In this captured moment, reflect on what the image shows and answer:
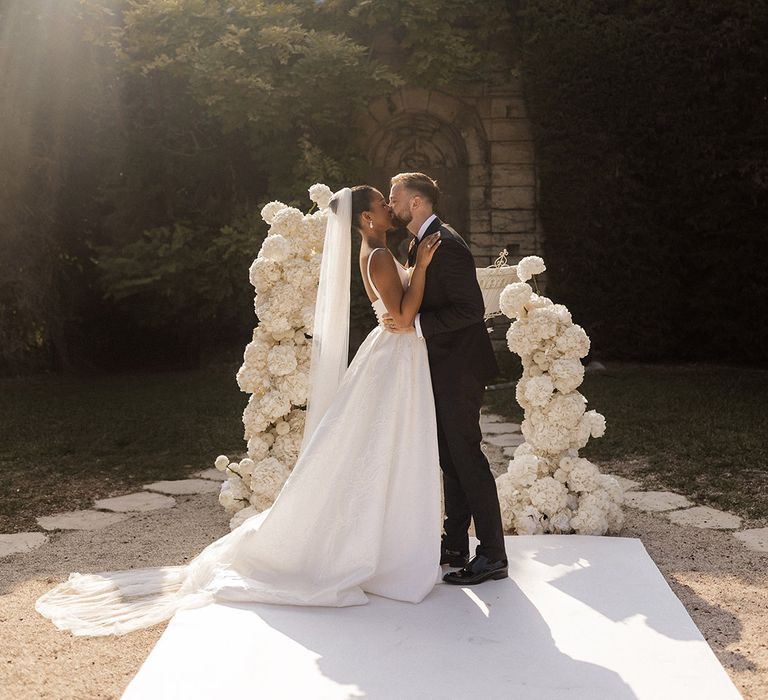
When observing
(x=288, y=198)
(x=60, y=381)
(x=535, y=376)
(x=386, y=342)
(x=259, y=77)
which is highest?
(x=259, y=77)

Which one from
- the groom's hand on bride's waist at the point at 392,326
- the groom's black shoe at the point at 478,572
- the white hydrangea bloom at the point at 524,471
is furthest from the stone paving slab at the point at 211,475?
the groom's hand on bride's waist at the point at 392,326

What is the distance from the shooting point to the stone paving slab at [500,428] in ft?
24.8

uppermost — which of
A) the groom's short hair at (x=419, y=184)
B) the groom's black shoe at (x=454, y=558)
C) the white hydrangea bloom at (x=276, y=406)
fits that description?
the groom's short hair at (x=419, y=184)

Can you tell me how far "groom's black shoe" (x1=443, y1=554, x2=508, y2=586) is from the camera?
3.85m

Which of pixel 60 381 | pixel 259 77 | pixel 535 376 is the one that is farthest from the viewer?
pixel 60 381

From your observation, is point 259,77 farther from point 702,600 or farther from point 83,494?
point 702,600

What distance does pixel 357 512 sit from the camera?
3684mm

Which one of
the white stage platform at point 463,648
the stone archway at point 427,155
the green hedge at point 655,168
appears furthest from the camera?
the stone archway at point 427,155

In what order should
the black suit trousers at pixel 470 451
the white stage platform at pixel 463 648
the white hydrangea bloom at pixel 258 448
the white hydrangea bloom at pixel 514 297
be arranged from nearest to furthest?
the white stage platform at pixel 463 648 < the black suit trousers at pixel 470 451 < the white hydrangea bloom at pixel 514 297 < the white hydrangea bloom at pixel 258 448

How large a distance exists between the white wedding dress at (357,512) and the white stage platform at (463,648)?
12cm

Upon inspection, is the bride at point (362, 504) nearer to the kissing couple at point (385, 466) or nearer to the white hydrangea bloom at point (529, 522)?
the kissing couple at point (385, 466)

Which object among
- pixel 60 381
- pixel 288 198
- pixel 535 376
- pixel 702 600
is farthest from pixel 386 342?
pixel 60 381

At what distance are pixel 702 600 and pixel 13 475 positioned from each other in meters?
4.85

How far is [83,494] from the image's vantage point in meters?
6.03
